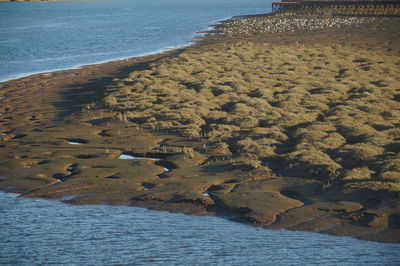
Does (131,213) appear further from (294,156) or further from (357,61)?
(357,61)

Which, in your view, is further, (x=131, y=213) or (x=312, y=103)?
(x=312, y=103)

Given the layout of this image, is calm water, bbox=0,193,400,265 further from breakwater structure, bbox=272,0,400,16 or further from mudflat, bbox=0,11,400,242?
breakwater structure, bbox=272,0,400,16

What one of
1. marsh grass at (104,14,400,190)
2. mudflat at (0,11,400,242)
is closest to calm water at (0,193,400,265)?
mudflat at (0,11,400,242)

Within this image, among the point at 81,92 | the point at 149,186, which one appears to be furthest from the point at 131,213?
the point at 81,92

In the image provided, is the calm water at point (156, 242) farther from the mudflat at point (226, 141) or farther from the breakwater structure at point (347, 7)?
the breakwater structure at point (347, 7)

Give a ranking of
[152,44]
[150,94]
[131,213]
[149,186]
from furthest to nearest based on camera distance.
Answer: [152,44] < [150,94] < [149,186] < [131,213]

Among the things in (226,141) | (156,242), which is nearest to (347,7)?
(226,141)

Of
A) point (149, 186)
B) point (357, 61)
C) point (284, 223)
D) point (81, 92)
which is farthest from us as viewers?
point (357, 61)
